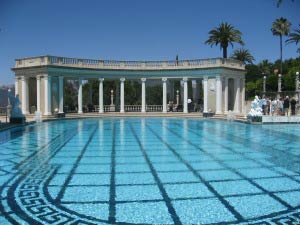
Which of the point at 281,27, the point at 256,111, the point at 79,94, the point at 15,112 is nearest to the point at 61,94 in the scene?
the point at 79,94

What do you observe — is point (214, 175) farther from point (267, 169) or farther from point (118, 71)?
point (118, 71)

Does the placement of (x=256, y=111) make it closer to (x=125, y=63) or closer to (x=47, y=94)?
(x=125, y=63)

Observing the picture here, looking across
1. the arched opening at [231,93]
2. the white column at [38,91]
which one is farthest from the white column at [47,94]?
the arched opening at [231,93]

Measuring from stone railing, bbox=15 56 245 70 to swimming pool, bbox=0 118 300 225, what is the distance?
18965 millimetres

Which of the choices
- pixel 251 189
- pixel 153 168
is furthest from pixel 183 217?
pixel 153 168

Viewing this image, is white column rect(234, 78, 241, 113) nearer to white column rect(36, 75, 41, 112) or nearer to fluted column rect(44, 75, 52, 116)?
fluted column rect(44, 75, 52, 116)

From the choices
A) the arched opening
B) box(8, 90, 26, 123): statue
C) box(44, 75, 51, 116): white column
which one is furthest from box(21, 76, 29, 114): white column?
the arched opening

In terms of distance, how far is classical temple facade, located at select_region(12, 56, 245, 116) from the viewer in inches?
1198

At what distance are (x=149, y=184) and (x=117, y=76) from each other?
27.8m

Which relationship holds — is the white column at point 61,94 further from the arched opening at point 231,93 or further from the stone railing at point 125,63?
the arched opening at point 231,93

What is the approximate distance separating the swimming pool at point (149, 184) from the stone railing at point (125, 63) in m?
19.0

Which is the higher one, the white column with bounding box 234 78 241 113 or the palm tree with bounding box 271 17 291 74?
the palm tree with bounding box 271 17 291 74

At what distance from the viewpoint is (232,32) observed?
3928cm

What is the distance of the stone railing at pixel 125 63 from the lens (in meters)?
30.6
